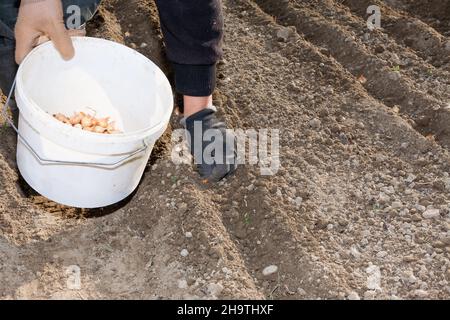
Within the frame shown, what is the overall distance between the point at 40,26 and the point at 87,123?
1.08ft

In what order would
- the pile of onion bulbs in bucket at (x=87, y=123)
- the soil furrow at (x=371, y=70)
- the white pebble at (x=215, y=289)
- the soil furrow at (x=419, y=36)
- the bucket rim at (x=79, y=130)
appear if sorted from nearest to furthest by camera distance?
1. the bucket rim at (x=79, y=130)
2. the white pebble at (x=215, y=289)
3. the pile of onion bulbs in bucket at (x=87, y=123)
4. the soil furrow at (x=371, y=70)
5. the soil furrow at (x=419, y=36)

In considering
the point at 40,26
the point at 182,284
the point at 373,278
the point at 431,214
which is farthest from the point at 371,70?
the point at 40,26

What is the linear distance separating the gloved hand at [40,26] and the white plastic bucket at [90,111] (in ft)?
0.14

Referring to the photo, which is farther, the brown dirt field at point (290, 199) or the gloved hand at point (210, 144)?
the gloved hand at point (210, 144)

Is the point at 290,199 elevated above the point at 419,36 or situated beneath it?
situated beneath

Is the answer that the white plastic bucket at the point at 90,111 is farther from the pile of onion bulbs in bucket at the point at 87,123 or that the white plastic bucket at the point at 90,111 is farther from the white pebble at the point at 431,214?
the white pebble at the point at 431,214

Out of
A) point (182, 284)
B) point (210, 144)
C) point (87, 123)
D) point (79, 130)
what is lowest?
point (182, 284)

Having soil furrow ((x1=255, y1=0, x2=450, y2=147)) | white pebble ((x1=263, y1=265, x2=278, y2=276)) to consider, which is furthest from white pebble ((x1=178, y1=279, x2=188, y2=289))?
soil furrow ((x1=255, y1=0, x2=450, y2=147))

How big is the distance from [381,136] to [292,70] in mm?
482

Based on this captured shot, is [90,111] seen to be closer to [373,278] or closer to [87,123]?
[87,123]

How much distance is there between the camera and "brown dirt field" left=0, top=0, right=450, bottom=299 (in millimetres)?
1967

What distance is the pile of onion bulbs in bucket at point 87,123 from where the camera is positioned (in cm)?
202

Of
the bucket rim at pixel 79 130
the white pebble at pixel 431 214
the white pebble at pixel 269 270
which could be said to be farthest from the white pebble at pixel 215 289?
the white pebble at pixel 431 214

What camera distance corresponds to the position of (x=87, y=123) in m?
2.04
